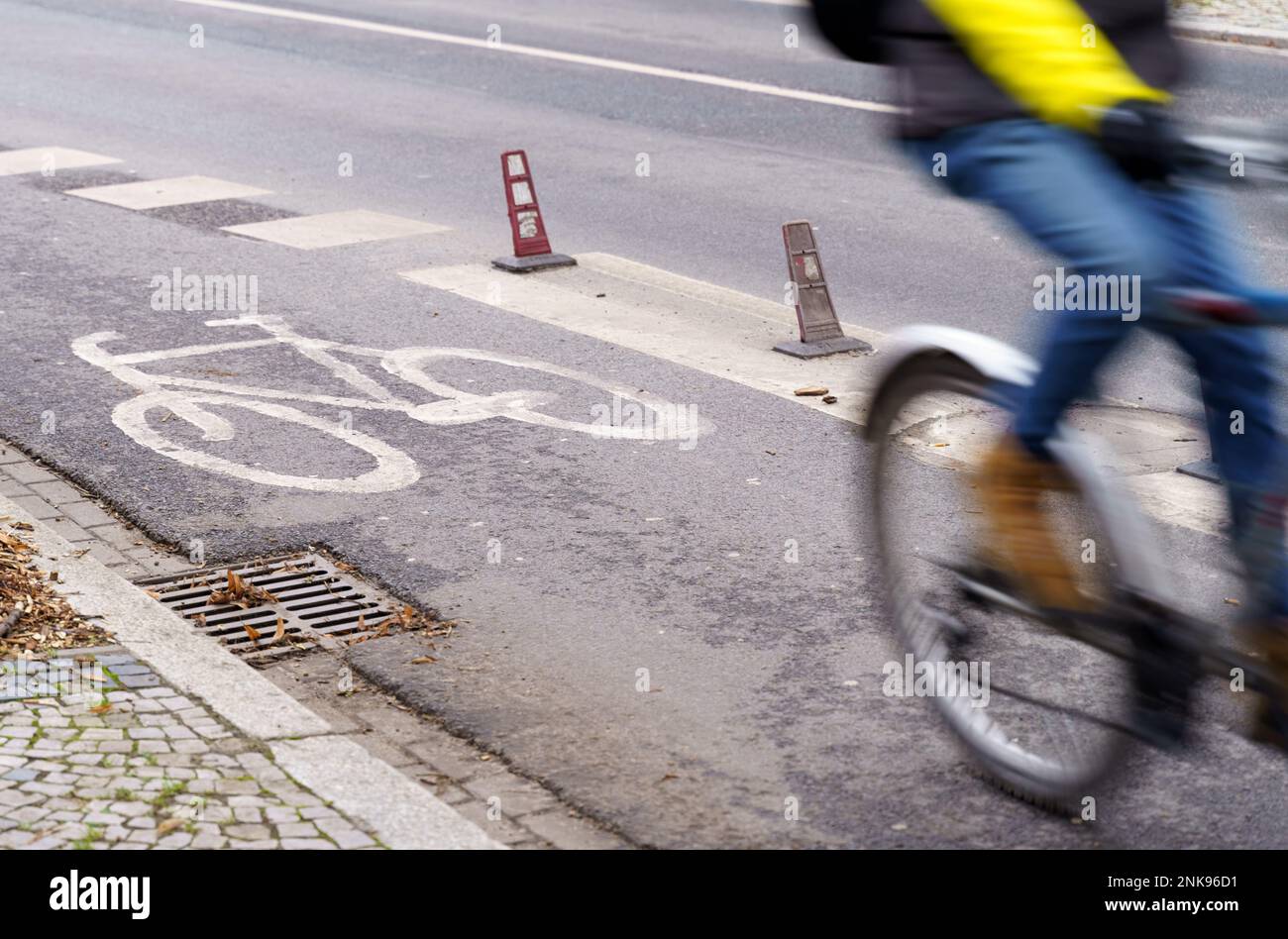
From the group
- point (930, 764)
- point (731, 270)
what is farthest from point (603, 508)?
point (731, 270)

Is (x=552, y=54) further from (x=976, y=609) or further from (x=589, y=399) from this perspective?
(x=976, y=609)

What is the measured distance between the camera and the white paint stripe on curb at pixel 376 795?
388 cm

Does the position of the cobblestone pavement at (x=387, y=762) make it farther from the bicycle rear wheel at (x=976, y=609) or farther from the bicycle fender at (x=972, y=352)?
the bicycle fender at (x=972, y=352)

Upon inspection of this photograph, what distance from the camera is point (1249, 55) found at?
55.2 ft

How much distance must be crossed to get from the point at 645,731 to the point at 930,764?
73 centimetres

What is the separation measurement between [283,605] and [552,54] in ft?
42.7

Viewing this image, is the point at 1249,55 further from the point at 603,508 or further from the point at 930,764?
the point at 930,764

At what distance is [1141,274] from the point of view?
11.2 ft

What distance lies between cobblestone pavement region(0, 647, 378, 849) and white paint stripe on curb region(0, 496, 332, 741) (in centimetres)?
9

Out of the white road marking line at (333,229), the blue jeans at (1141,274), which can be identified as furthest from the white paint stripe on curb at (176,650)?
the white road marking line at (333,229)

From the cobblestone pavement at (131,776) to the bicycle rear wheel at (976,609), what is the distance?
1.45 metres

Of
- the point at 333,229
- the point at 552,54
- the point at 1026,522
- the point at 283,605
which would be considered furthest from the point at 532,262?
the point at 552,54

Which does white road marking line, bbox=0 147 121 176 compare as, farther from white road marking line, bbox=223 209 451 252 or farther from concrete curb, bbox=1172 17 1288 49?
concrete curb, bbox=1172 17 1288 49

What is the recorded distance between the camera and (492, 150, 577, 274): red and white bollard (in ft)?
31.5
